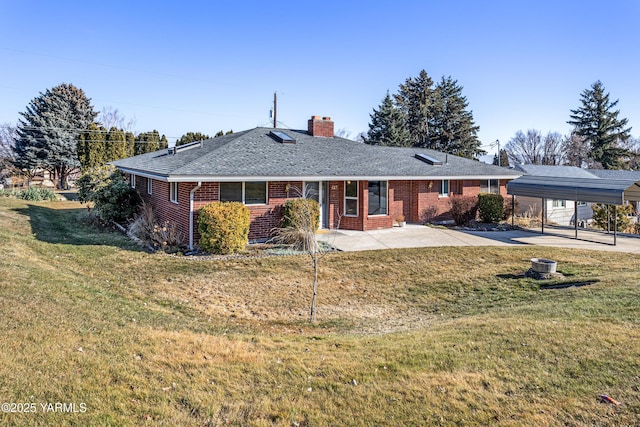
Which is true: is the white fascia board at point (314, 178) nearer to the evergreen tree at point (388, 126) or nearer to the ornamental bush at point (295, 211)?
the ornamental bush at point (295, 211)

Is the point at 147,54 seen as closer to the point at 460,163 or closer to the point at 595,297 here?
the point at 460,163

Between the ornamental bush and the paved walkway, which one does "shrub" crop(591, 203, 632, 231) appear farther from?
the ornamental bush

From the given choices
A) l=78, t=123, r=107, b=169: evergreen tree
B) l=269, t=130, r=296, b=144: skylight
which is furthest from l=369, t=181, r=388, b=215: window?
l=78, t=123, r=107, b=169: evergreen tree

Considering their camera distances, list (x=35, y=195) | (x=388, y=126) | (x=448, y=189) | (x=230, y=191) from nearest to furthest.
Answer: (x=230, y=191) → (x=448, y=189) → (x=35, y=195) → (x=388, y=126)

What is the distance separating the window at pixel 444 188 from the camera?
67.6 ft

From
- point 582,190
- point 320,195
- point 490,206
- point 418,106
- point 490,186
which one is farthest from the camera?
point 418,106

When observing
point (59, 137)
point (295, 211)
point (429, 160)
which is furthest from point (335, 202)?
point (59, 137)

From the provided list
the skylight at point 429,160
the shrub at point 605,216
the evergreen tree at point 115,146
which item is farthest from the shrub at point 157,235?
the evergreen tree at point 115,146

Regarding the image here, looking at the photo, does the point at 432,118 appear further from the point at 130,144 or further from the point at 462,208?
the point at 130,144

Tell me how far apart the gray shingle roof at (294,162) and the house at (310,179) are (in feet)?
0.12

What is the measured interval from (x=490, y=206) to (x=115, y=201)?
1725cm

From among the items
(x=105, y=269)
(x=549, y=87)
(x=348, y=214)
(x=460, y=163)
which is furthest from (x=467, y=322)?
(x=549, y=87)

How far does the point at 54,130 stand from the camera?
135 ft

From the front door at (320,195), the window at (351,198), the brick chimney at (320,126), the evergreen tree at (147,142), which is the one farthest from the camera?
the evergreen tree at (147,142)
